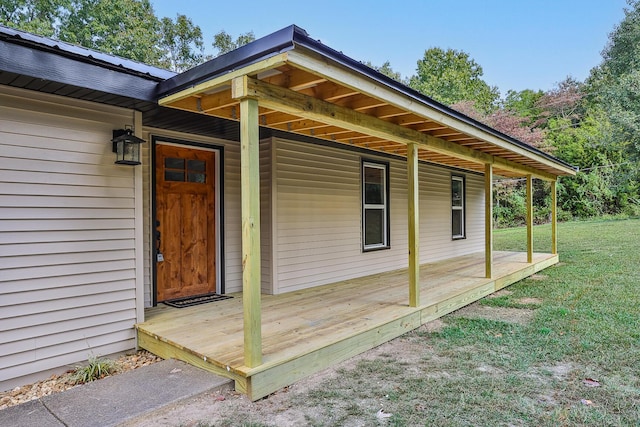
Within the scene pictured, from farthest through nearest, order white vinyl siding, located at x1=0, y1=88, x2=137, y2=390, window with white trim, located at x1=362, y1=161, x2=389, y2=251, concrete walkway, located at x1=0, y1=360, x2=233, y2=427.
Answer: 1. window with white trim, located at x1=362, y1=161, x2=389, y2=251
2. white vinyl siding, located at x1=0, y1=88, x2=137, y2=390
3. concrete walkway, located at x1=0, y1=360, x2=233, y2=427

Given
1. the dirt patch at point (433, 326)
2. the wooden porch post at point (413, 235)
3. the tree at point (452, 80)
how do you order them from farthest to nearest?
1. the tree at point (452, 80)
2. the wooden porch post at point (413, 235)
3. the dirt patch at point (433, 326)

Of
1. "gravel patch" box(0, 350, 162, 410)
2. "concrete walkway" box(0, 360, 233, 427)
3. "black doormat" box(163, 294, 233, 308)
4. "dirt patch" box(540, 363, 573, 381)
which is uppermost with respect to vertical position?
"black doormat" box(163, 294, 233, 308)

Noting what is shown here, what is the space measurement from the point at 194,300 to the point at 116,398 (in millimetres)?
2118

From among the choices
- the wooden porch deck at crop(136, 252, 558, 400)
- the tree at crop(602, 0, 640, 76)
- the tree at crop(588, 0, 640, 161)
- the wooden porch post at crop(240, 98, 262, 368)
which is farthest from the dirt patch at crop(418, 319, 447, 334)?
the tree at crop(602, 0, 640, 76)

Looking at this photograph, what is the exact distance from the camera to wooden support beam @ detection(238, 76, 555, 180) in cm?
262

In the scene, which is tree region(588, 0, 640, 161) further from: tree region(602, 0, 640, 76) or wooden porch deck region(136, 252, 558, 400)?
wooden porch deck region(136, 252, 558, 400)

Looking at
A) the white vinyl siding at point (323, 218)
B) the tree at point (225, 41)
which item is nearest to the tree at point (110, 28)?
the tree at point (225, 41)

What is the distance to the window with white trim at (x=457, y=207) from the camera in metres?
9.13

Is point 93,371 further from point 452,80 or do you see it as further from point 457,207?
point 452,80

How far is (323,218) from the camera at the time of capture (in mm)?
5785

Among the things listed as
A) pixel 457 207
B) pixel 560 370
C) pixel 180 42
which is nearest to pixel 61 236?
pixel 560 370

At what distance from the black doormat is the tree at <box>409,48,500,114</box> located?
2120cm

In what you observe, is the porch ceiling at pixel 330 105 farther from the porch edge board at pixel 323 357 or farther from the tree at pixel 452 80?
the tree at pixel 452 80

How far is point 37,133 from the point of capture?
303 cm
